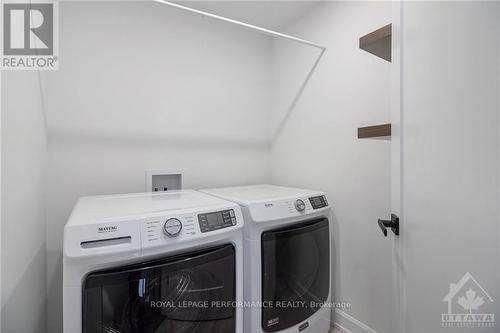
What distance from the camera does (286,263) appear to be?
1.19 m

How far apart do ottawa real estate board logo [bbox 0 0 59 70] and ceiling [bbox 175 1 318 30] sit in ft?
2.58

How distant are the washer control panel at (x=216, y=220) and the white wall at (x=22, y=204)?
0.60 meters

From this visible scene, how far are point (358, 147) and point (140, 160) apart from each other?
4.56 ft

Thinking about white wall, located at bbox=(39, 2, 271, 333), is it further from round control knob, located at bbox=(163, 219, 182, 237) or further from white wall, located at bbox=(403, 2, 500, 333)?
white wall, located at bbox=(403, 2, 500, 333)

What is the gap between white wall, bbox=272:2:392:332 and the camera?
1291 mm

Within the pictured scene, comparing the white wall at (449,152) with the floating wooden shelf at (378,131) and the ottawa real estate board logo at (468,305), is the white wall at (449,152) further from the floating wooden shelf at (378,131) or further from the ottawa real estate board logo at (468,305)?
the floating wooden shelf at (378,131)

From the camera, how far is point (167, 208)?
0.97 metres

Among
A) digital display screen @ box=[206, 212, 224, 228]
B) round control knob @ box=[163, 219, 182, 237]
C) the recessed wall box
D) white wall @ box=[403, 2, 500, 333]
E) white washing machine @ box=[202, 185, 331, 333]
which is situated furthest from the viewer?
the recessed wall box

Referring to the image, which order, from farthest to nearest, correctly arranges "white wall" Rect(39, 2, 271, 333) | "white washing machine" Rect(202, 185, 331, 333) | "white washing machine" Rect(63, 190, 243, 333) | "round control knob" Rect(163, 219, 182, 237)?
1. "white wall" Rect(39, 2, 271, 333)
2. "white washing machine" Rect(202, 185, 331, 333)
3. "round control knob" Rect(163, 219, 182, 237)
4. "white washing machine" Rect(63, 190, 243, 333)

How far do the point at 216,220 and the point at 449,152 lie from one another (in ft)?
2.65

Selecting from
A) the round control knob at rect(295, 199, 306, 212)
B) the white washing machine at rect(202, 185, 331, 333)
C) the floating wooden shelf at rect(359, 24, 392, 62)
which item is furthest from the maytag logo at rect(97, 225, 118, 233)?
the floating wooden shelf at rect(359, 24, 392, 62)

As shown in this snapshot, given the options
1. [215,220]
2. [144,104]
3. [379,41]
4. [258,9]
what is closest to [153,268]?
[215,220]

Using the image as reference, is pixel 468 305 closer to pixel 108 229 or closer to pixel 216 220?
pixel 216 220

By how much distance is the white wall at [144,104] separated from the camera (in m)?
1.38
